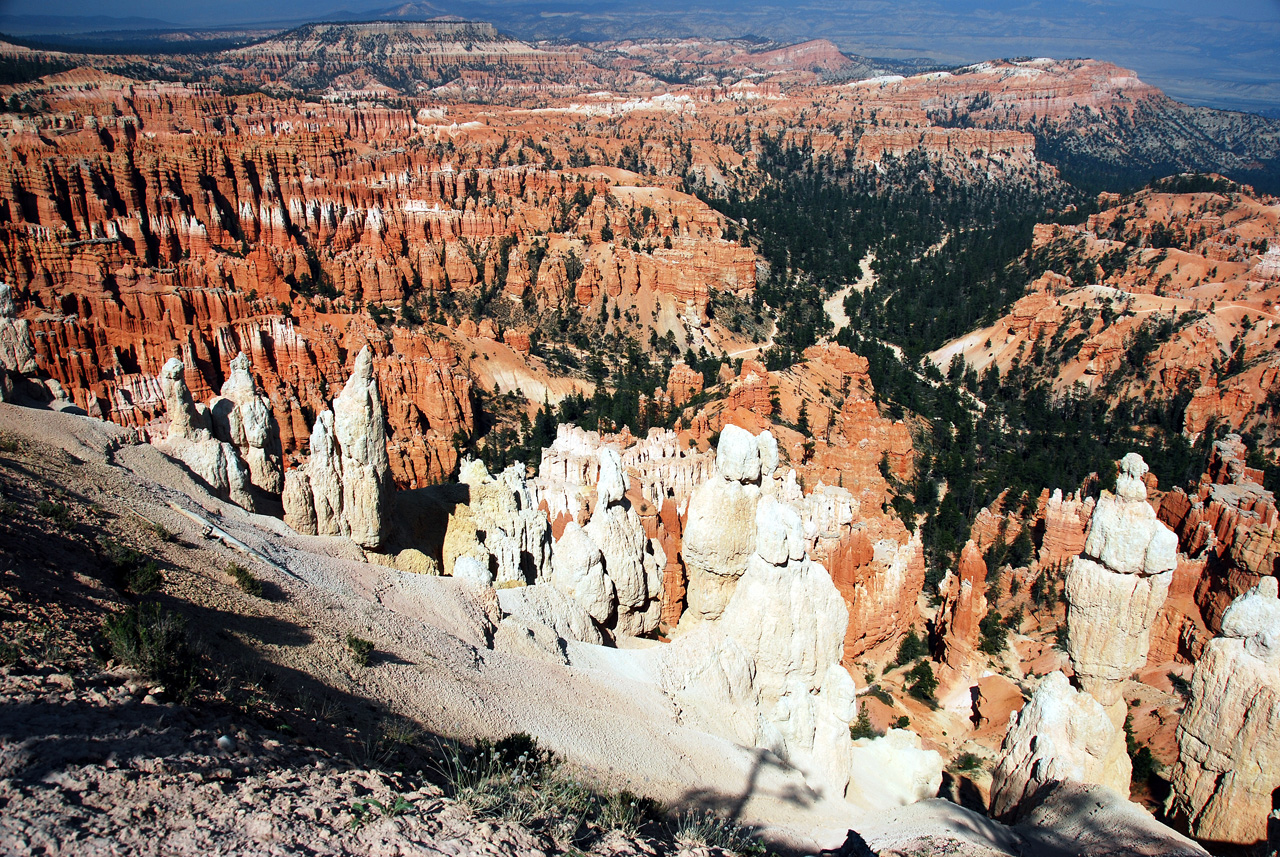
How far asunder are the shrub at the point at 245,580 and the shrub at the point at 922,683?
57.8 ft

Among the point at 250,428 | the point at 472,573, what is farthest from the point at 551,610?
the point at 250,428

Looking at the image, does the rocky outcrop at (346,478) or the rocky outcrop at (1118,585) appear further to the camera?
the rocky outcrop at (346,478)

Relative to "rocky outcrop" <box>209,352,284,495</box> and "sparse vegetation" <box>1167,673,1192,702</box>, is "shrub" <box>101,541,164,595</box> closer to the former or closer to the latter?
"rocky outcrop" <box>209,352,284,495</box>

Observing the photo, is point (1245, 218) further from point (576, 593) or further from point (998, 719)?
point (576, 593)

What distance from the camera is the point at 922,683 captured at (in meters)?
21.0

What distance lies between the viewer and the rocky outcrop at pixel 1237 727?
34.7ft

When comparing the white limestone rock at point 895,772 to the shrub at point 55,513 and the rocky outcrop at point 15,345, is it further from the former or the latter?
the rocky outcrop at point 15,345

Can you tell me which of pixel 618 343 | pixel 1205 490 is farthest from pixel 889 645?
pixel 618 343

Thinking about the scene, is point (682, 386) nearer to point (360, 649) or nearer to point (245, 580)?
point (245, 580)

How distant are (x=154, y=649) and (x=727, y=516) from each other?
8488 millimetres

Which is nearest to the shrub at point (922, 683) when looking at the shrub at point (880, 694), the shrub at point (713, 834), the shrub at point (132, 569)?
the shrub at point (880, 694)

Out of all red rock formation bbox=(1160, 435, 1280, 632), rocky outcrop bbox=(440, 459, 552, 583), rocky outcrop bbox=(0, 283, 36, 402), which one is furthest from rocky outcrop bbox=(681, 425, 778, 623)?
rocky outcrop bbox=(0, 283, 36, 402)

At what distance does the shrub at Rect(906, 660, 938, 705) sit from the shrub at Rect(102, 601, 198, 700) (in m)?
19.1

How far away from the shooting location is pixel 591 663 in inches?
448
